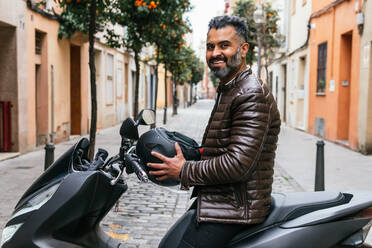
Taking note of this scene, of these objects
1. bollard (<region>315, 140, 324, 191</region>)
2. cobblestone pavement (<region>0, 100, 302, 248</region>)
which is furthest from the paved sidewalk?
bollard (<region>315, 140, 324, 191</region>)

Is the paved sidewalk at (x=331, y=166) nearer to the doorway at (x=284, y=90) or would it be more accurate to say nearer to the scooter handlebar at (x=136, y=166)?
the scooter handlebar at (x=136, y=166)

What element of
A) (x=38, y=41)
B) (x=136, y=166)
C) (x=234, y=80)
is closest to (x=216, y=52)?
(x=234, y=80)

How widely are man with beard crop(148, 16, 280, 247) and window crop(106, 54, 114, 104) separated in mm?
17125

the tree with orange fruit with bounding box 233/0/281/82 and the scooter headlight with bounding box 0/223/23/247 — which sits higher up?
the tree with orange fruit with bounding box 233/0/281/82

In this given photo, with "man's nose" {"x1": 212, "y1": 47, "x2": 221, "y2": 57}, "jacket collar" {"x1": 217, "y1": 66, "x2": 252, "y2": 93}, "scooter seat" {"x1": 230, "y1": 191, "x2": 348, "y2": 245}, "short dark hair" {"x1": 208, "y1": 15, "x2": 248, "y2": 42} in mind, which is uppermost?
"short dark hair" {"x1": 208, "y1": 15, "x2": 248, "y2": 42}

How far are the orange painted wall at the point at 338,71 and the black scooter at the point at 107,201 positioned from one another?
10.3 metres

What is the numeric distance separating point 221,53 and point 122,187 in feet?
2.93

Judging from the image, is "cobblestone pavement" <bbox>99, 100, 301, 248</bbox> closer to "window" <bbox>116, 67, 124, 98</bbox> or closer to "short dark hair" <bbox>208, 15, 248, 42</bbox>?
"short dark hair" <bbox>208, 15, 248, 42</bbox>

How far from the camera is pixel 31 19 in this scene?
1094cm

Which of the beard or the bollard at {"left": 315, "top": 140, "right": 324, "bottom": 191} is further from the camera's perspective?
the bollard at {"left": 315, "top": 140, "right": 324, "bottom": 191}

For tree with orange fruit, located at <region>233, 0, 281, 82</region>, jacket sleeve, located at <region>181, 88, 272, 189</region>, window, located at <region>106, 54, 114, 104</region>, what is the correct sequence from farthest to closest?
tree with orange fruit, located at <region>233, 0, 281, 82</region>, window, located at <region>106, 54, 114, 104</region>, jacket sleeve, located at <region>181, 88, 272, 189</region>

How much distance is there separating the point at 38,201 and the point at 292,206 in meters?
1.26

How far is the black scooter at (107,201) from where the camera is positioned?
2.16m

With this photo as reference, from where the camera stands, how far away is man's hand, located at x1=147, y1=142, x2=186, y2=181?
209cm
